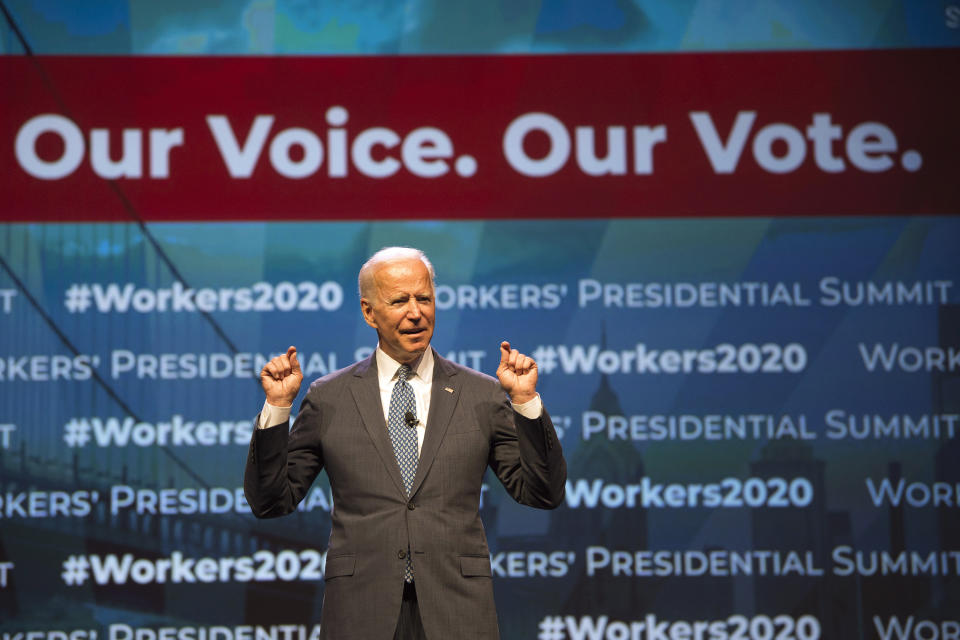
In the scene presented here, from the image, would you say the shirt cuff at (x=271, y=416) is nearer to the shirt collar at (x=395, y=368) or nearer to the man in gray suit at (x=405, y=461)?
the man in gray suit at (x=405, y=461)

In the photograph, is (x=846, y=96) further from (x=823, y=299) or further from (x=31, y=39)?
(x=31, y=39)

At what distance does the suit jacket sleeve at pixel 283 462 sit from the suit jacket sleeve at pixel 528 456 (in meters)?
0.39

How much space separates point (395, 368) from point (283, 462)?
32cm

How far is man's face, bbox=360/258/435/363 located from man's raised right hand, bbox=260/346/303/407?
0.75ft

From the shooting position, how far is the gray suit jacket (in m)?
2.18

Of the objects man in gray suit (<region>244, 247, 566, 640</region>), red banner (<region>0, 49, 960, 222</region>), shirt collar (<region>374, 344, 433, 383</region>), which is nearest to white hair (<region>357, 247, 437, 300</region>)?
man in gray suit (<region>244, 247, 566, 640</region>)

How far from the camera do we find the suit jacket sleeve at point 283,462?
7.24ft

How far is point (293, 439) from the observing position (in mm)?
2348

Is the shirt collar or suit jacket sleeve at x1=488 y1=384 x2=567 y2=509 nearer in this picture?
suit jacket sleeve at x1=488 y1=384 x2=567 y2=509

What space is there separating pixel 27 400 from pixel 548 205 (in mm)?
1996

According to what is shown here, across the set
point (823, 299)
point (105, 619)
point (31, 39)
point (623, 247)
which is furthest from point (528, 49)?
point (105, 619)

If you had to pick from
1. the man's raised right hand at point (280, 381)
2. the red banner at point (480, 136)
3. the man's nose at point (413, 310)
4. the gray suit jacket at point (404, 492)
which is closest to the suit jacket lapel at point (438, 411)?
the gray suit jacket at point (404, 492)

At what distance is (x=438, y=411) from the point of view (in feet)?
7.50

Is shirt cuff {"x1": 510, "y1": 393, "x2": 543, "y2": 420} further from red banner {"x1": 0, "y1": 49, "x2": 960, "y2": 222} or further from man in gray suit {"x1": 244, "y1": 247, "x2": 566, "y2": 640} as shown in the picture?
red banner {"x1": 0, "y1": 49, "x2": 960, "y2": 222}
